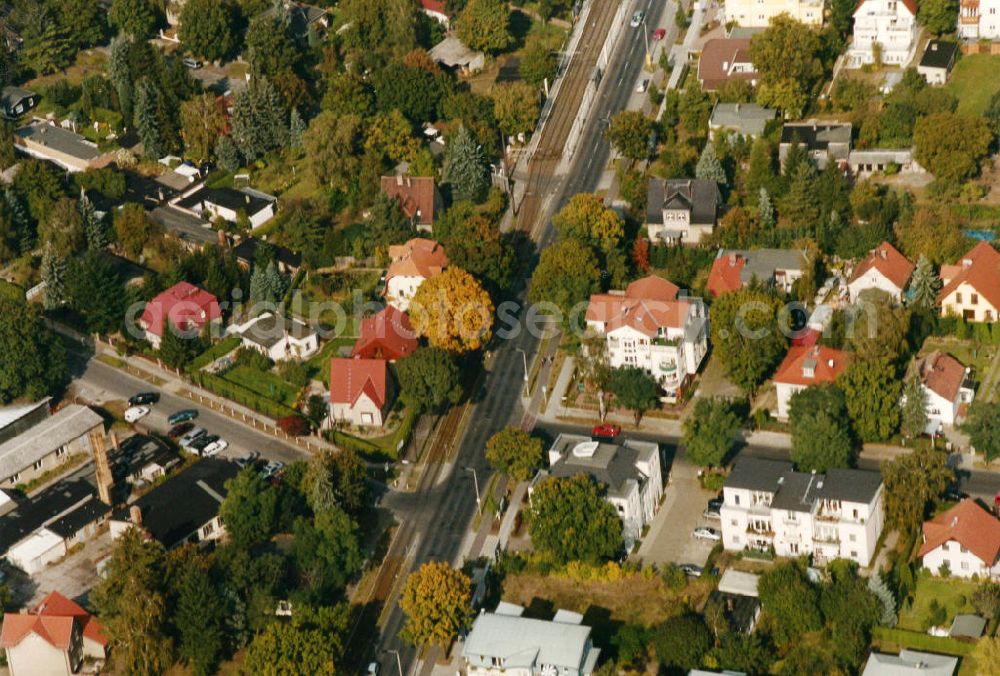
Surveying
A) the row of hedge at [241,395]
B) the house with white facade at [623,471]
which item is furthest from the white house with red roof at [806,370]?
the row of hedge at [241,395]

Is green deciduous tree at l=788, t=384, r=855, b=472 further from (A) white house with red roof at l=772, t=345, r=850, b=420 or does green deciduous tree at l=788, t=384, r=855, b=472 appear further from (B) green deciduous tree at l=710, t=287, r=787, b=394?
(B) green deciduous tree at l=710, t=287, r=787, b=394

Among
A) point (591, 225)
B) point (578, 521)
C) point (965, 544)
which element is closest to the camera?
point (965, 544)

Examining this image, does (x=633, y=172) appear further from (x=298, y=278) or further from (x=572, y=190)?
(x=298, y=278)

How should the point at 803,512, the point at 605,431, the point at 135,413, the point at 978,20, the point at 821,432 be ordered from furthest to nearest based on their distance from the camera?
1. the point at 978,20
2. the point at 135,413
3. the point at 605,431
4. the point at 821,432
5. the point at 803,512

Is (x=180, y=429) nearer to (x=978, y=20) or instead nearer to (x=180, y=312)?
(x=180, y=312)

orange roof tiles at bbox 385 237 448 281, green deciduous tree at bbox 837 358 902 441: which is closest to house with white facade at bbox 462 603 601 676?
green deciduous tree at bbox 837 358 902 441

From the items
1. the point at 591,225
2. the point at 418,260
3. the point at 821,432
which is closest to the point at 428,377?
the point at 418,260

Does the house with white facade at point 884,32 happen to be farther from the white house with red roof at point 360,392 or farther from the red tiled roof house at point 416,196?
the white house with red roof at point 360,392
